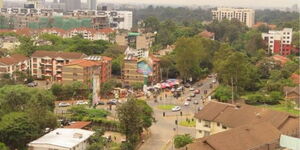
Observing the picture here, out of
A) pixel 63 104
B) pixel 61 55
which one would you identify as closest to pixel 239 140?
pixel 63 104

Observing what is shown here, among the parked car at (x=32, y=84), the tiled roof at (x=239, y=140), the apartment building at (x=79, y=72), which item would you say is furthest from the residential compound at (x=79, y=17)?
the tiled roof at (x=239, y=140)

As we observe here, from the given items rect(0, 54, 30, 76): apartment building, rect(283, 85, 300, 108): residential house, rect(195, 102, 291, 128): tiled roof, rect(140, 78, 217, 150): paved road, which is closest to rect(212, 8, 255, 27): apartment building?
rect(0, 54, 30, 76): apartment building

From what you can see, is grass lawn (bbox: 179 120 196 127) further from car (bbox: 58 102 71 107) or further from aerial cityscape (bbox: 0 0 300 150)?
car (bbox: 58 102 71 107)

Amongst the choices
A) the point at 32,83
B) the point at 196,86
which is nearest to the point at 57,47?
the point at 32,83

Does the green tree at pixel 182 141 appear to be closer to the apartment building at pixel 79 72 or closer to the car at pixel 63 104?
the car at pixel 63 104

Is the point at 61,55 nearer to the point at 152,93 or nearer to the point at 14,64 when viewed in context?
the point at 14,64

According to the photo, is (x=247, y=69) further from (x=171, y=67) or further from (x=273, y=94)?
(x=171, y=67)
